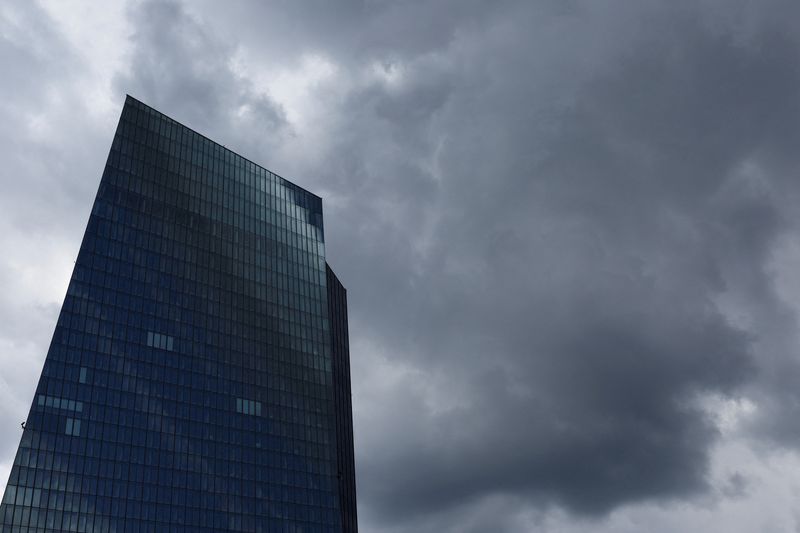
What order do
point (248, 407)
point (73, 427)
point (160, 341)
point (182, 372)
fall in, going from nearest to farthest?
point (73, 427) → point (160, 341) → point (182, 372) → point (248, 407)

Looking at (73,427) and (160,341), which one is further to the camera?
(160,341)

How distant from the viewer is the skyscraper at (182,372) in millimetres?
144000

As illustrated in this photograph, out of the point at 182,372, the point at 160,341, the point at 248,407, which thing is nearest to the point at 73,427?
the point at 182,372

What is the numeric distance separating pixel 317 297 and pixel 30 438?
7403cm

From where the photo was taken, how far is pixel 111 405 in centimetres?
15100

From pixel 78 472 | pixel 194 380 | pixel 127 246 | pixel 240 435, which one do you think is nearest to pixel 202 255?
pixel 127 246

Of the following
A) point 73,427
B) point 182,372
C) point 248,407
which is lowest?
point 73,427

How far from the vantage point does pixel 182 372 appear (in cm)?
16462

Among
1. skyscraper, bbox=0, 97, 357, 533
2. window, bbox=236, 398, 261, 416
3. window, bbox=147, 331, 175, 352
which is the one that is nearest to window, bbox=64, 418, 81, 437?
skyscraper, bbox=0, 97, 357, 533

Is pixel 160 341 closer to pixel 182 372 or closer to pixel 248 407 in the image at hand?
pixel 182 372

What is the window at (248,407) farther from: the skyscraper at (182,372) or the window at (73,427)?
the window at (73,427)

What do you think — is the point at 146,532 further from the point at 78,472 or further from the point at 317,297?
the point at 317,297

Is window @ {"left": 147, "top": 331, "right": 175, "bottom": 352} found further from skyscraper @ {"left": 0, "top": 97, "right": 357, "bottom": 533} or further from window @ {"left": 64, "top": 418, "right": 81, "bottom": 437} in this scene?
window @ {"left": 64, "top": 418, "right": 81, "bottom": 437}

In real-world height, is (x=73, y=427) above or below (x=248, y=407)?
below
